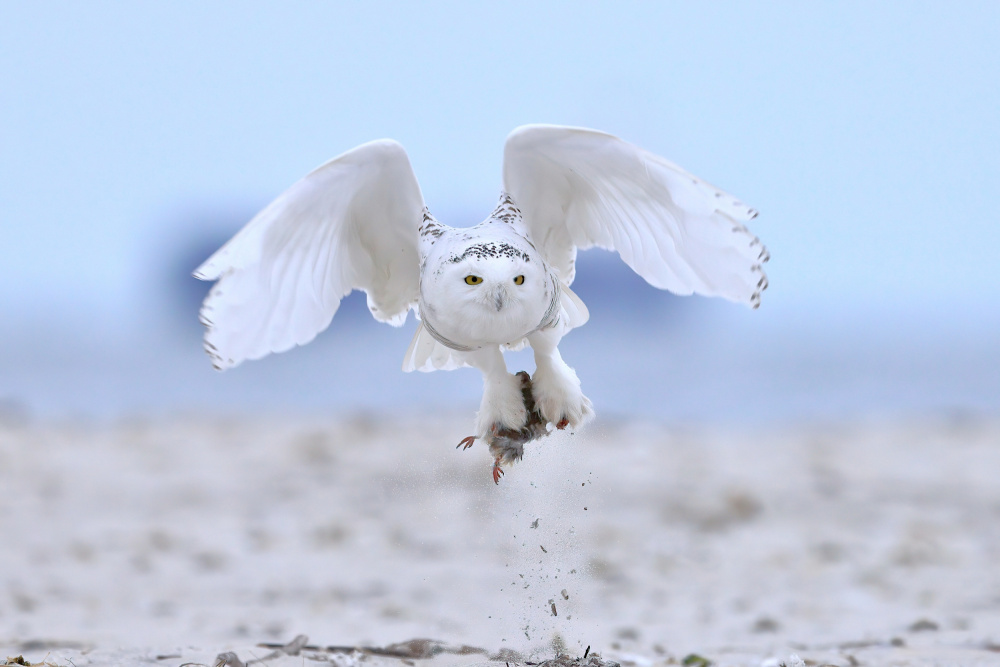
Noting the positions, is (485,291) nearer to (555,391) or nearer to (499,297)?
(499,297)

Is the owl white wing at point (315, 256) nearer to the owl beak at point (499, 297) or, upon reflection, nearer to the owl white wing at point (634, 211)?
the owl white wing at point (634, 211)

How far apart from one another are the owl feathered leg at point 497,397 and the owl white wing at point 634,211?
760mm

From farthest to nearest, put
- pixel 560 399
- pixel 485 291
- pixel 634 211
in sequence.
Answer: pixel 560 399 < pixel 634 211 < pixel 485 291

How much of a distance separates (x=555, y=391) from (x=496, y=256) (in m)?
1.34

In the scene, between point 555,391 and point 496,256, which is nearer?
point 496,256

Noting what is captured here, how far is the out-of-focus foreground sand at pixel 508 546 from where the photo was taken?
559cm

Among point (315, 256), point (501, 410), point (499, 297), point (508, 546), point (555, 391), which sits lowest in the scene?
point (508, 546)

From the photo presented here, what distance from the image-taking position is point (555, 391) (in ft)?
17.9

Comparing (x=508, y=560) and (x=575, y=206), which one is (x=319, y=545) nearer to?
(x=508, y=560)

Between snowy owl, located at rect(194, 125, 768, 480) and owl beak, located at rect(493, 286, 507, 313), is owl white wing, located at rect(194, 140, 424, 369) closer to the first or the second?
snowy owl, located at rect(194, 125, 768, 480)

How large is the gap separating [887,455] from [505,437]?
32.5 feet

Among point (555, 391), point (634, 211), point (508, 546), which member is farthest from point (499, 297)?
point (508, 546)

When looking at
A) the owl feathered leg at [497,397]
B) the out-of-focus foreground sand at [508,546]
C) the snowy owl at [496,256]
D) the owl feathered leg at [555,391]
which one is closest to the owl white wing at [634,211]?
the snowy owl at [496,256]

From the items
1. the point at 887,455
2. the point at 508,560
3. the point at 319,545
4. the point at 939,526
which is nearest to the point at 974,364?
the point at 887,455
